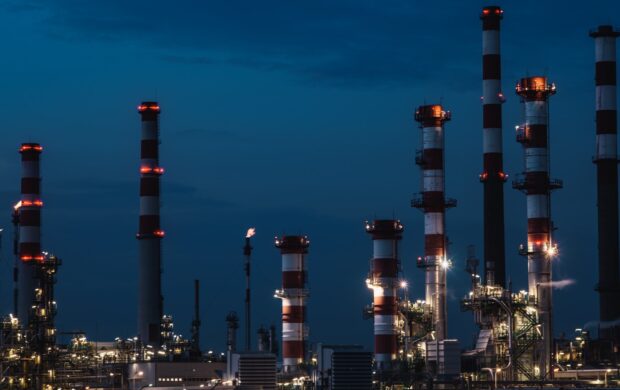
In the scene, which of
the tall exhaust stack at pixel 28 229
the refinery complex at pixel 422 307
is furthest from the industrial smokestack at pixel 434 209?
the tall exhaust stack at pixel 28 229

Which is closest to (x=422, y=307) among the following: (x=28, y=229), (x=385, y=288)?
(x=385, y=288)

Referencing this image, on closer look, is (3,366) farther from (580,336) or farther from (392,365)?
(580,336)

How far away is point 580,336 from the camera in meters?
76.2

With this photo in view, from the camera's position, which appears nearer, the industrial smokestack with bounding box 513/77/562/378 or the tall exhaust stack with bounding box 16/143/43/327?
the industrial smokestack with bounding box 513/77/562/378

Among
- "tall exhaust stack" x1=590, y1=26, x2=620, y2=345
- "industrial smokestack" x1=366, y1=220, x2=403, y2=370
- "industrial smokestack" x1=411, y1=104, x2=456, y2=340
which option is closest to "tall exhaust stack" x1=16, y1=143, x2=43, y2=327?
"industrial smokestack" x1=366, y1=220, x2=403, y2=370

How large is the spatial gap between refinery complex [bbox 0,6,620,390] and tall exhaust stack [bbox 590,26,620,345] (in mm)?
43

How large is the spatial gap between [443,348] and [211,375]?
1331 centimetres

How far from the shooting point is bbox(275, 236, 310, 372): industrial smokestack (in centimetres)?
8012

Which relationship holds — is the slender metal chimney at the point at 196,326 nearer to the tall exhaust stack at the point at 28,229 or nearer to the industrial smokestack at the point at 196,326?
the industrial smokestack at the point at 196,326

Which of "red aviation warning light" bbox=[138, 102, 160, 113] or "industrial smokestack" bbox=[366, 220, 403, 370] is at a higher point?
"red aviation warning light" bbox=[138, 102, 160, 113]

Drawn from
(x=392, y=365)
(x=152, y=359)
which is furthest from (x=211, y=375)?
(x=392, y=365)

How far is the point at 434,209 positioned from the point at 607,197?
734cm

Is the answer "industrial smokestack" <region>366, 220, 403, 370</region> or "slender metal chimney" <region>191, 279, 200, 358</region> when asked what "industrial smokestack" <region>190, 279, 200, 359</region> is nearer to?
"slender metal chimney" <region>191, 279, 200, 358</region>

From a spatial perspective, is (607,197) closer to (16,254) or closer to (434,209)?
(434,209)
